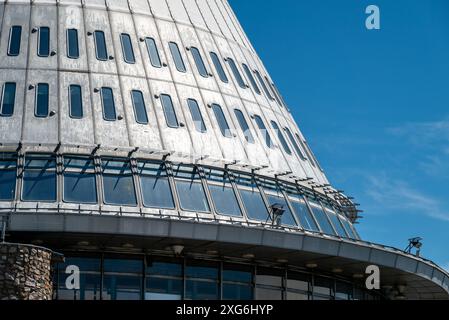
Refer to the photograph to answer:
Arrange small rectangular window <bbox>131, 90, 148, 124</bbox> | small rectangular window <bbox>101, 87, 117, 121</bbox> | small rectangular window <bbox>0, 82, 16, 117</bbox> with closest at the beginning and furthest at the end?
small rectangular window <bbox>0, 82, 16, 117</bbox> < small rectangular window <bbox>101, 87, 117, 121</bbox> < small rectangular window <bbox>131, 90, 148, 124</bbox>

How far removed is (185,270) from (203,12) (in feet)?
Result: 46.6

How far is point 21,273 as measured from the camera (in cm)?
3319

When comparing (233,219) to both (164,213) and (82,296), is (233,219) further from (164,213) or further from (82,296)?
(82,296)

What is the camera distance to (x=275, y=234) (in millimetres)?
38562

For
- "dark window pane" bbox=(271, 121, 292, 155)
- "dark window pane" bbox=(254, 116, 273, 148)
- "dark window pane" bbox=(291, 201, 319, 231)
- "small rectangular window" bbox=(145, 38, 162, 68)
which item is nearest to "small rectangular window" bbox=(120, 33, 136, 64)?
"small rectangular window" bbox=(145, 38, 162, 68)

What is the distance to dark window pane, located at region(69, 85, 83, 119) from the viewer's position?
136ft

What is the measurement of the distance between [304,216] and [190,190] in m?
4.79

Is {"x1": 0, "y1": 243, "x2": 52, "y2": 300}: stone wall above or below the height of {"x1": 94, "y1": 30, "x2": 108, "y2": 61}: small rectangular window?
below

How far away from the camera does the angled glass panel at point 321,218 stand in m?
43.0

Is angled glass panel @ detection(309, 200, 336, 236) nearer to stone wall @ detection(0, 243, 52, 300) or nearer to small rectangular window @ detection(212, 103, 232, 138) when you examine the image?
small rectangular window @ detection(212, 103, 232, 138)

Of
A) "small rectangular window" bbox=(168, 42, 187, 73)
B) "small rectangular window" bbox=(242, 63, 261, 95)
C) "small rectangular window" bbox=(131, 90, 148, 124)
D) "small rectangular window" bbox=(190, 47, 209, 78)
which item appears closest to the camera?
"small rectangular window" bbox=(131, 90, 148, 124)

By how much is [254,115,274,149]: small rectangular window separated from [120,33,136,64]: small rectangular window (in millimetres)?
5373

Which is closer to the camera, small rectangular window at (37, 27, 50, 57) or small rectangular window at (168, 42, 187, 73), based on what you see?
small rectangular window at (37, 27, 50, 57)

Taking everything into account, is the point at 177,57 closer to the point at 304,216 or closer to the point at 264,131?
the point at 264,131
